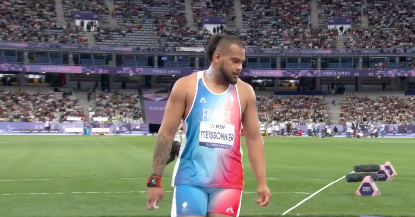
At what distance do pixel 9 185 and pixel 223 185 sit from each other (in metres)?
14.5

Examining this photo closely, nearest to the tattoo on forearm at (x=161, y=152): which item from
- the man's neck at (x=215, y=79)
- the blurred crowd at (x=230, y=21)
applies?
the man's neck at (x=215, y=79)

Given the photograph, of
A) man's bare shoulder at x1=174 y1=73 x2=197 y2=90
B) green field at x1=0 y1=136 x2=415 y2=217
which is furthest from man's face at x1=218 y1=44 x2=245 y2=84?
green field at x1=0 y1=136 x2=415 y2=217

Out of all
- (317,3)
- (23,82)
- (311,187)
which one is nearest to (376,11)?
(317,3)

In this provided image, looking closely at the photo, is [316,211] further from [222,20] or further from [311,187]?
[222,20]

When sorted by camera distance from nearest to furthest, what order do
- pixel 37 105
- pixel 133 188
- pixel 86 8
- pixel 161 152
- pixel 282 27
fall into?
1. pixel 161 152
2. pixel 133 188
3. pixel 37 105
4. pixel 86 8
5. pixel 282 27

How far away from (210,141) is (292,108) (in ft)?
247

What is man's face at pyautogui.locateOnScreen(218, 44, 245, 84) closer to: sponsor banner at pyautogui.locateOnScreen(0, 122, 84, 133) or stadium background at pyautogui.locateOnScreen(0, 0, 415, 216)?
stadium background at pyautogui.locateOnScreen(0, 0, 415, 216)

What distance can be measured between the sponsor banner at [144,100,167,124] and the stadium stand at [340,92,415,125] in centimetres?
2417

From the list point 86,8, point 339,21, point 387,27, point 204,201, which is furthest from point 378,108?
point 204,201

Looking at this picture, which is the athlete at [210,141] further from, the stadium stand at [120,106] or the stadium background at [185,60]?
the stadium stand at [120,106]

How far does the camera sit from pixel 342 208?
1361 cm

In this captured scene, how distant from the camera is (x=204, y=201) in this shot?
5.34m

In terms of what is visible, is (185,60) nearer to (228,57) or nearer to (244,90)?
(244,90)

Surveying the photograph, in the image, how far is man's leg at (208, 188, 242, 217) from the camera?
534cm
